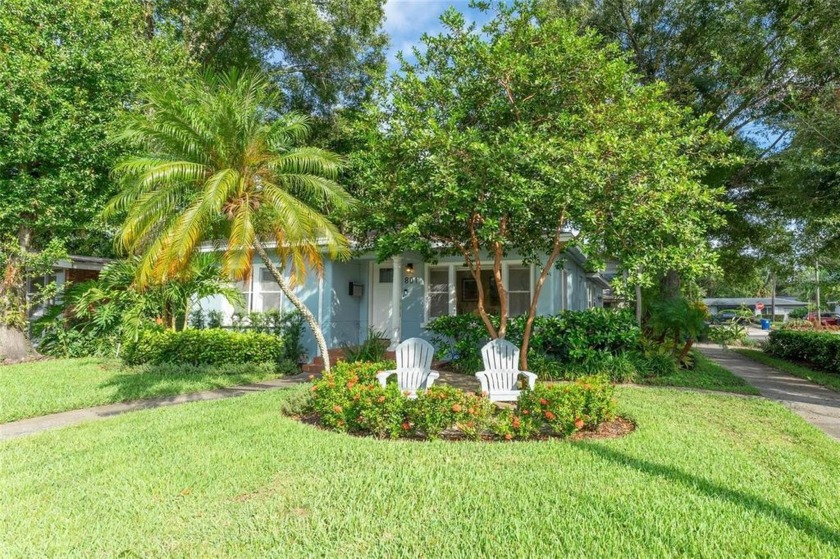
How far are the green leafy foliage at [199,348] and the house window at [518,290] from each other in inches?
217

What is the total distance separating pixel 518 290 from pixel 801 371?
7.25 meters

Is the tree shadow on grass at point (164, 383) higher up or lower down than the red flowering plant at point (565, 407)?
lower down

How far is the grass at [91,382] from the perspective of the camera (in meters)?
7.64

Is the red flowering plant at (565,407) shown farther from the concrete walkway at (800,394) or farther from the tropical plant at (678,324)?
the tropical plant at (678,324)

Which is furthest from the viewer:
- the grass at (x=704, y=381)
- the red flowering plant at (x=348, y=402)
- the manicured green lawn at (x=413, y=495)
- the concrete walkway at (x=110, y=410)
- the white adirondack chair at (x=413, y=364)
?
the grass at (x=704, y=381)

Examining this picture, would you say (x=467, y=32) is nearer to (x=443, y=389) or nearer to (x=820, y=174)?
(x=443, y=389)

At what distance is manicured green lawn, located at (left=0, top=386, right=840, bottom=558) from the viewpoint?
2.97 meters

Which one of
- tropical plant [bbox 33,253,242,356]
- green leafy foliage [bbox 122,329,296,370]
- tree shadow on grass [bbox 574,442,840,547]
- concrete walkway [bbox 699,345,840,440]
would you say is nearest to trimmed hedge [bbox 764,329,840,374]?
concrete walkway [bbox 699,345,840,440]

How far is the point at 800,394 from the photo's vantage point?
865 centimetres

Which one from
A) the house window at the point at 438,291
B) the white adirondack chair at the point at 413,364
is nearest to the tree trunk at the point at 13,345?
the house window at the point at 438,291

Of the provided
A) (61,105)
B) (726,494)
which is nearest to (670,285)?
(726,494)

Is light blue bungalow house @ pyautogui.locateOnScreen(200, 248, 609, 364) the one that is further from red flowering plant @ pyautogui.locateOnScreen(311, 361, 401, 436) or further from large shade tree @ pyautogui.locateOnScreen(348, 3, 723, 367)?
red flowering plant @ pyautogui.locateOnScreen(311, 361, 401, 436)

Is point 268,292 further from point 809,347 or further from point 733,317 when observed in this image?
point 733,317

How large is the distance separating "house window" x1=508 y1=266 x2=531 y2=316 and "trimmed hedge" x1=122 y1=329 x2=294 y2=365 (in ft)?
18.5
